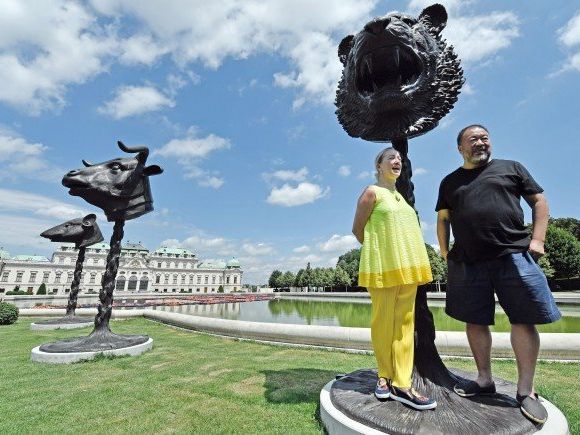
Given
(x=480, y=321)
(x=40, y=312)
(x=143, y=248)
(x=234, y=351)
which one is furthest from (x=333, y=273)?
(x=143, y=248)

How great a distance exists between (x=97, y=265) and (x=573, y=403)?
108 m

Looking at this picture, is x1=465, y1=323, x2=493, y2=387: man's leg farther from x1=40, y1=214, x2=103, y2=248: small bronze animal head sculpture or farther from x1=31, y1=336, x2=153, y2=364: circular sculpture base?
x1=40, y1=214, x2=103, y2=248: small bronze animal head sculpture

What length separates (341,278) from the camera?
2483 inches

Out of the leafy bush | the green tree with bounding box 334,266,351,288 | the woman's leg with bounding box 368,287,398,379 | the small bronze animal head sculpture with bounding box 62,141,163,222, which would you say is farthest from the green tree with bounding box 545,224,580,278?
the leafy bush

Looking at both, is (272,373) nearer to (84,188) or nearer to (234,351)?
A: (234,351)

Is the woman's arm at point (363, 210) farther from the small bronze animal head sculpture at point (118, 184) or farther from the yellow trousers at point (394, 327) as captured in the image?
the small bronze animal head sculpture at point (118, 184)

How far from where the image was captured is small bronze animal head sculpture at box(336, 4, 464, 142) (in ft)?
11.3

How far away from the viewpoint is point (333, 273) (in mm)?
66625

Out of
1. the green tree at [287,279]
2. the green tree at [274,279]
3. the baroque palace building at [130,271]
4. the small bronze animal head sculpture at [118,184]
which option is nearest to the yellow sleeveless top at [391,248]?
the small bronze animal head sculpture at [118,184]

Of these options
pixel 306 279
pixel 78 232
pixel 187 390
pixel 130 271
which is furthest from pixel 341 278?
pixel 130 271

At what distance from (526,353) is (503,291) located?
1.68 feet

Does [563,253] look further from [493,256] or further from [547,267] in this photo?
[493,256]

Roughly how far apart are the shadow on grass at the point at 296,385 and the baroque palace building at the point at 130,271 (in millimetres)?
85756

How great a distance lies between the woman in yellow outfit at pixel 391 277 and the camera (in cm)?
294
